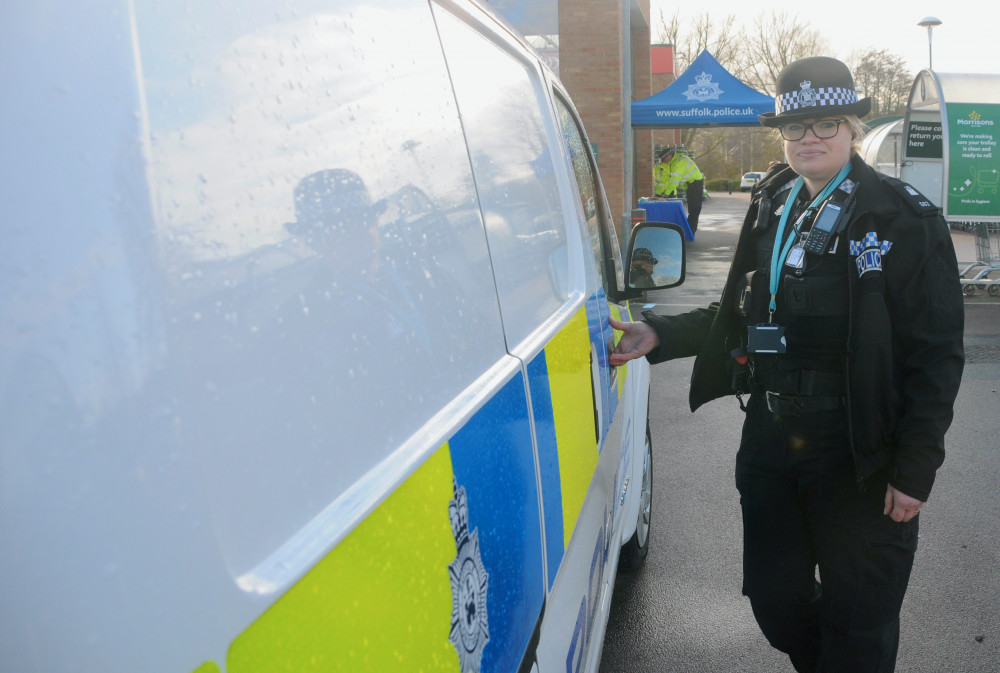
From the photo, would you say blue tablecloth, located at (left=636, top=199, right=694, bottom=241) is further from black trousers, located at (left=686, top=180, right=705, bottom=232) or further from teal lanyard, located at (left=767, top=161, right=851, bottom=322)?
teal lanyard, located at (left=767, top=161, right=851, bottom=322)

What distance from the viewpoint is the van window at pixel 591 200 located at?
2.55m

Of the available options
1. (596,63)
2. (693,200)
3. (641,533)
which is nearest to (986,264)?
(596,63)

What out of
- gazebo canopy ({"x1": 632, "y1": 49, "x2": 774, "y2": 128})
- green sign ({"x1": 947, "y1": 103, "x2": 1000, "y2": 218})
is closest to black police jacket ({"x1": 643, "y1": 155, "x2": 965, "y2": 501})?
green sign ({"x1": 947, "y1": 103, "x2": 1000, "y2": 218})

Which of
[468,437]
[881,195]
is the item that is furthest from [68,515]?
[881,195]

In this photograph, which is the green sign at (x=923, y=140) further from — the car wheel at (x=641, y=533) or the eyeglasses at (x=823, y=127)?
the eyeglasses at (x=823, y=127)

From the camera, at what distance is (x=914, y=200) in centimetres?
209

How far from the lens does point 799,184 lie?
2385mm

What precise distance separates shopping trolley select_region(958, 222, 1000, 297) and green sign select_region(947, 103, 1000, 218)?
0.31 meters

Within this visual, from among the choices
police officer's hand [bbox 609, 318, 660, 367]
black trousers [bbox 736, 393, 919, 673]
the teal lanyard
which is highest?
the teal lanyard

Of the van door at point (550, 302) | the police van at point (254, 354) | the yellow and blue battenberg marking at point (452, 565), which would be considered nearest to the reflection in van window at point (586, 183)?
the van door at point (550, 302)

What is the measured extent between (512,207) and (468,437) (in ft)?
1.84

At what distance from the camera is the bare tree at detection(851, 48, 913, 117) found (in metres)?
42.8

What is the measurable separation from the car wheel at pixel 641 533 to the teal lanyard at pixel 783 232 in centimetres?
131

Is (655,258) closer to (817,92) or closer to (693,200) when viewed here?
(817,92)
